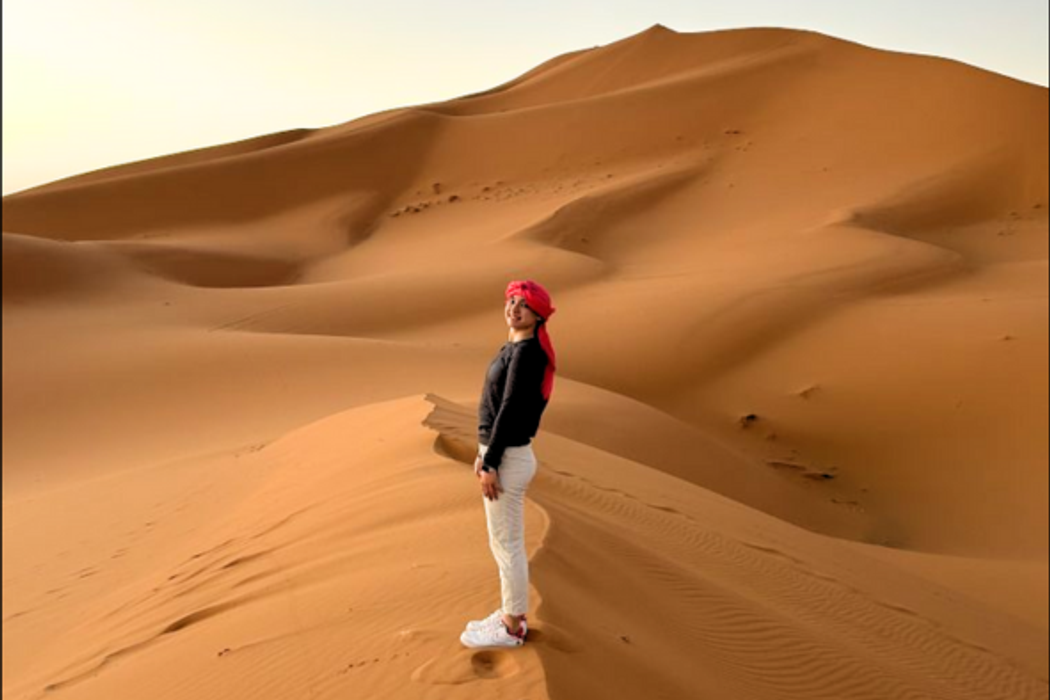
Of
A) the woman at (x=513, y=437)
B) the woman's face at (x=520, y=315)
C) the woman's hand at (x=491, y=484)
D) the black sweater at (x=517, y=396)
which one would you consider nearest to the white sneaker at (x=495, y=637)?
the woman at (x=513, y=437)

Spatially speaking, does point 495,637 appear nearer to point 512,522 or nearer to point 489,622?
point 489,622

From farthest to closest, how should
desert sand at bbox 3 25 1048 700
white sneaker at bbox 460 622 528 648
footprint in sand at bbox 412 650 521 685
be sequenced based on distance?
desert sand at bbox 3 25 1048 700, white sneaker at bbox 460 622 528 648, footprint in sand at bbox 412 650 521 685

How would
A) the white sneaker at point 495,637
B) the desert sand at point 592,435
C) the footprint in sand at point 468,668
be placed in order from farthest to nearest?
the desert sand at point 592,435 < the white sneaker at point 495,637 < the footprint in sand at point 468,668

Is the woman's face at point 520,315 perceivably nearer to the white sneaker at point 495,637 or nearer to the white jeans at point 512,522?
the white jeans at point 512,522

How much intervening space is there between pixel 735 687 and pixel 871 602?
125 inches

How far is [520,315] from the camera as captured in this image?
11.2 ft

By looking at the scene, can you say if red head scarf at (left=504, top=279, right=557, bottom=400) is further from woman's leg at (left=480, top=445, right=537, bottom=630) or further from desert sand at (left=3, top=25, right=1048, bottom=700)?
desert sand at (left=3, top=25, right=1048, bottom=700)

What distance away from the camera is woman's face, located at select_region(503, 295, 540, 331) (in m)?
3.43

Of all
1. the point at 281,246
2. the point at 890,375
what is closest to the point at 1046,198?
the point at 890,375

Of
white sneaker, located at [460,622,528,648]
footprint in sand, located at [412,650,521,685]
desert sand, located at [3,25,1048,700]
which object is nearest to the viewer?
footprint in sand, located at [412,650,521,685]

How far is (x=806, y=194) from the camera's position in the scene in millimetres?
28516

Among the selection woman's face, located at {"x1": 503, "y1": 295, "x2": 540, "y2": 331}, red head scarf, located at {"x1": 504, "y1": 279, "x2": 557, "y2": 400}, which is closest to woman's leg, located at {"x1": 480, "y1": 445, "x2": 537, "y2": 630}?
red head scarf, located at {"x1": 504, "y1": 279, "x2": 557, "y2": 400}

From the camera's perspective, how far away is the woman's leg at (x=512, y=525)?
342 centimetres

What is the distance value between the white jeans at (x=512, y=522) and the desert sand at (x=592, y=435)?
0.25 m
